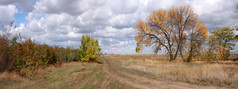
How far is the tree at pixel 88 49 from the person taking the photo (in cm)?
3391

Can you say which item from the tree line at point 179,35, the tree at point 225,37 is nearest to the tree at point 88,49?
the tree line at point 179,35

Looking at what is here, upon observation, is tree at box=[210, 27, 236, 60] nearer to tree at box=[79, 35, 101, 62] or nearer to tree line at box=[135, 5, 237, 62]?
tree line at box=[135, 5, 237, 62]

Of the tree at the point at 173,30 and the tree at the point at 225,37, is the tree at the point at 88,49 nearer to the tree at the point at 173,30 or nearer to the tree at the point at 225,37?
the tree at the point at 173,30

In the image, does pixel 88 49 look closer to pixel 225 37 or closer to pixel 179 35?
pixel 179 35

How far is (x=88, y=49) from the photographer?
3391 cm

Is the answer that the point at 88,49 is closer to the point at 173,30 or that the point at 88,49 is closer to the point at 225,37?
the point at 173,30

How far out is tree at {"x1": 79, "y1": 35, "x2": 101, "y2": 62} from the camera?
3391cm

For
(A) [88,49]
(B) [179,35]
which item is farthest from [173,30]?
(A) [88,49]

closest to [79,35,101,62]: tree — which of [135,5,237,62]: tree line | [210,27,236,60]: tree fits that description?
[135,5,237,62]: tree line

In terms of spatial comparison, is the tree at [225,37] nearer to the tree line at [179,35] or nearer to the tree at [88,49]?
the tree line at [179,35]

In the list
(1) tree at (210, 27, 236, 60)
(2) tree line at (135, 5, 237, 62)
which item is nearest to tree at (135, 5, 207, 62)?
(2) tree line at (135, 5, 237, 62)

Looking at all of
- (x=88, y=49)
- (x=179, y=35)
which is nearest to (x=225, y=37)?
(x=179, y=35)

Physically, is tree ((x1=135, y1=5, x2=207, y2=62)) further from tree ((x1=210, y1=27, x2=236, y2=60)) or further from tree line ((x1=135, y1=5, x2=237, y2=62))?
tree ((x1=210, y1=27, x2=236, y2=60))

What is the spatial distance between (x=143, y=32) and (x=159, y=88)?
23523mm
